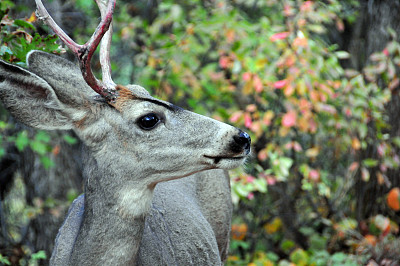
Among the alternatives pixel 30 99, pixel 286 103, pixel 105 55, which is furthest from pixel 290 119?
pixel 30 99

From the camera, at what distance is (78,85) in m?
2.71

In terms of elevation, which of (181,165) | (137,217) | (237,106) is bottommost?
(237,106)

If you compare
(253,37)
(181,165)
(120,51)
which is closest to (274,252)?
(253,37)

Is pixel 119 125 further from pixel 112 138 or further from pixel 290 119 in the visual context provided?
pixel 290 119

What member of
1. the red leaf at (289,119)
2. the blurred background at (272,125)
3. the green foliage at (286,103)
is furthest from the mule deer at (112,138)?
the red leaf at (289,119)

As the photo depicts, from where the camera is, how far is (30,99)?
261 cm

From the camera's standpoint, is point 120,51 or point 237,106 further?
point 237,106

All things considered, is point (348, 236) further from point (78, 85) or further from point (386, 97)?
point (78, 85)

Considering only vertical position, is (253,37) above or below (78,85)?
below

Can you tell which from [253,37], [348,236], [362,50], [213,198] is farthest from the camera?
[362,50]

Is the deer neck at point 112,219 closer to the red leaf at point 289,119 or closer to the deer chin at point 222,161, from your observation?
the deer chin at point 222,161

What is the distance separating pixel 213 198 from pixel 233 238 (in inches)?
98.0

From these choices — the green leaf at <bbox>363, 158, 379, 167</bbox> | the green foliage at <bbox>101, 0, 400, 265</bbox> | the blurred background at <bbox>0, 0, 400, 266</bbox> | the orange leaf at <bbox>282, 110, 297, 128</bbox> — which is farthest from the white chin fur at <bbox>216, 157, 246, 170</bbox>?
the green leaf at <bbox>363, 158, 379, 167</bbox>

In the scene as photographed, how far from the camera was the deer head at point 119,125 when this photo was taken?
8.56 ft
